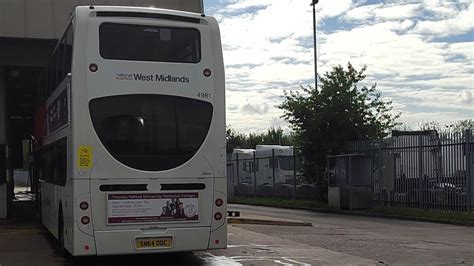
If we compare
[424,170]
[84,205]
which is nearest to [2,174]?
[84,205]

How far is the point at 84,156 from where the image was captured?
9.81 meters

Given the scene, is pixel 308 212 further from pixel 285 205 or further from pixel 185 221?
pixel 185 221

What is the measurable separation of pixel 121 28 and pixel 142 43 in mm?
428

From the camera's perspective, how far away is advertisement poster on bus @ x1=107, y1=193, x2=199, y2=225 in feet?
32.6

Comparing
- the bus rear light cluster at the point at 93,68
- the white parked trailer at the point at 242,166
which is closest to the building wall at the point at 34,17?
the bus rear light cluster at the point at 93,68

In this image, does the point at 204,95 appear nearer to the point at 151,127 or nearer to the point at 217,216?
the point at 151,127

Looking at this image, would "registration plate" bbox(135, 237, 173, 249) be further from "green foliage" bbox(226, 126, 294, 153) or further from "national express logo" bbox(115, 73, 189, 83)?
"green foliage" bbox(226, 126, 294, 153)

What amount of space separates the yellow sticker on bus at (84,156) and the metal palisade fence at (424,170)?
14442mm

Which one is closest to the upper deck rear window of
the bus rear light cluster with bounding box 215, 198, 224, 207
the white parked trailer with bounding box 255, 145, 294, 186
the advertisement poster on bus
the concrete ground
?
the advertisement poster on bus

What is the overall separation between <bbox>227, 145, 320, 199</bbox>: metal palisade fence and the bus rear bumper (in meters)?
20.5

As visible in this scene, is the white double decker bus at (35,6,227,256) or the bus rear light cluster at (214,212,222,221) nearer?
the white double decker bus at (35,6,227,256)

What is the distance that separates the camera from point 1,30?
17391 mm

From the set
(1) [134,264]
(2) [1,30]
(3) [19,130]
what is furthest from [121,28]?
(3) [19,130]

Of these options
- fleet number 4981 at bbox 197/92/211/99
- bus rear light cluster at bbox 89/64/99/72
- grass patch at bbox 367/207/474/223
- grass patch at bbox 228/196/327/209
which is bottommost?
grass patch at bbox 228/196/327/209
